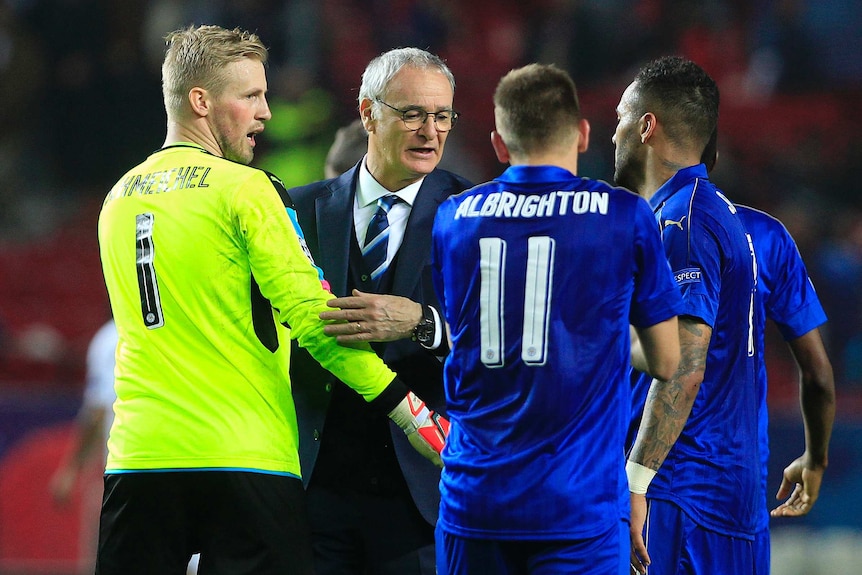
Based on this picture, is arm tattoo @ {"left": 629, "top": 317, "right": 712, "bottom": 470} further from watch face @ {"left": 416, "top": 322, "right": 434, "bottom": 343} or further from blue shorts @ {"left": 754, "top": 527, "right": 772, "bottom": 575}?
watch face @ {"left": 416, "top": 322, "right": 434, "bottom": 343}

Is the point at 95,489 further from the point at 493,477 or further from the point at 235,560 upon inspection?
the point at 493,477

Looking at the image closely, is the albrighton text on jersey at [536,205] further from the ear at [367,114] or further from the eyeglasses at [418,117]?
the ear at [367,114]

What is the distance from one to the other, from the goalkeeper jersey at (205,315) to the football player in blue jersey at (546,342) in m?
0.51

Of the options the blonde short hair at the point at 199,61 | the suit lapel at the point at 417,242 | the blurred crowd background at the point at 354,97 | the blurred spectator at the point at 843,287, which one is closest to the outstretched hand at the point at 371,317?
the suit lapel at the point at 417,242

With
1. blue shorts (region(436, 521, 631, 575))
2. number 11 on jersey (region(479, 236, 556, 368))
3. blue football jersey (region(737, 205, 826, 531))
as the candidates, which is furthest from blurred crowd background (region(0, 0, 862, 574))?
number 11 on jersey (region(479, 236, 556, 368))

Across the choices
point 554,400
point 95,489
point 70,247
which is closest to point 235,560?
point 554,400

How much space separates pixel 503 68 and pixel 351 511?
27.5ft

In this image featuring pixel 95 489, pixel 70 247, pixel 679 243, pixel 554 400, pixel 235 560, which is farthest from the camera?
pixel 70 247

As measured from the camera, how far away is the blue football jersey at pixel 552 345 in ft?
8.93

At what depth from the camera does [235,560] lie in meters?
2.99

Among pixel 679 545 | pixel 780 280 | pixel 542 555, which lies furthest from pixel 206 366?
pixel 780 280

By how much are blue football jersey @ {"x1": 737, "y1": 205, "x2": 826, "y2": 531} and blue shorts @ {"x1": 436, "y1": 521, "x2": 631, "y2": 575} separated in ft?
3.21

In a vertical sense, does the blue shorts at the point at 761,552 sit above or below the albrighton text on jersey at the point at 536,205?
below

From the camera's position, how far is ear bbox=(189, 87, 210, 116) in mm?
3250
